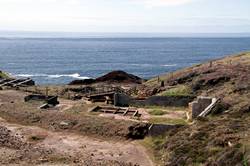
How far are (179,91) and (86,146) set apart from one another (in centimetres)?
1364

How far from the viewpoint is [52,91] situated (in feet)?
170

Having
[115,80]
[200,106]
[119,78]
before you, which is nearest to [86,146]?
[200,106]

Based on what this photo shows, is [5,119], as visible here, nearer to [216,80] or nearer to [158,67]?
[216,80]

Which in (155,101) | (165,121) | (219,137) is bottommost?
(165,121)

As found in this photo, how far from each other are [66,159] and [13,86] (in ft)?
88.8

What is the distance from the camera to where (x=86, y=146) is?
3083 cm

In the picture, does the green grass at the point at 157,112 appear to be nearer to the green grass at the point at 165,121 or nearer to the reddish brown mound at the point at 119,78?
the green grass at the point at 165,121

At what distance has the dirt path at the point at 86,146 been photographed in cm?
2867

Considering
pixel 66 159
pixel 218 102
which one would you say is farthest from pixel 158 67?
pixel 66 159

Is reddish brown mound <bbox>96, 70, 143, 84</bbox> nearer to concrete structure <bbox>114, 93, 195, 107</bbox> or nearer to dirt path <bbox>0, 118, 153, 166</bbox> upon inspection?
concrete structure <bbox>114, 93, 195, 107</bbox>

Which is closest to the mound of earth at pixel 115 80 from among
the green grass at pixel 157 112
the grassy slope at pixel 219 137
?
the grassy slope at pixel 219 137

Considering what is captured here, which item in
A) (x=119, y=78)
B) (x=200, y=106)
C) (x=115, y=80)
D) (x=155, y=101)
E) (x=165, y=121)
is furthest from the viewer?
(x=119, y=78)

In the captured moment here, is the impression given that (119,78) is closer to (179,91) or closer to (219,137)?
(179,91)

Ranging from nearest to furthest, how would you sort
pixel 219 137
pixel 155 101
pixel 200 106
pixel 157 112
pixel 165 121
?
pixel 219 137, pixel 165 121, pixel 200 106, pixel 157 112, pixel 155 101
